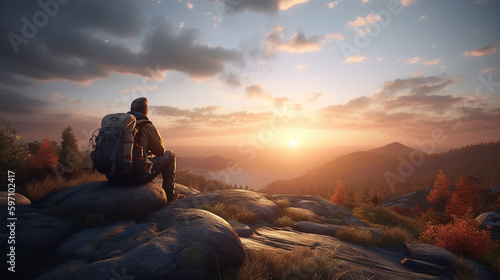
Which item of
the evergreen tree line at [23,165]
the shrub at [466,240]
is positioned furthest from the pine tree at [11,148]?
the shrub at [466,240]

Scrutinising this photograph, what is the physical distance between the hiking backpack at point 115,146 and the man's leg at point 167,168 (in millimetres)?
1147

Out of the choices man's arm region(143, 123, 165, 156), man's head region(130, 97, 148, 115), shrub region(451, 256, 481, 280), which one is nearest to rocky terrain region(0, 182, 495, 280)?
shrub region(451, 256, 481, 280)

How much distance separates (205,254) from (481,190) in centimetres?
5487

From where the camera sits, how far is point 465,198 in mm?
34062

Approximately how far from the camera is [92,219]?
4.82 meters

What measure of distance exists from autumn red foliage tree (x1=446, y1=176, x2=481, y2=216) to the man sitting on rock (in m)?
44.4

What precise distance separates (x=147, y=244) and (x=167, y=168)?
4384mm

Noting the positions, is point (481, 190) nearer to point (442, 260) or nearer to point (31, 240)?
point (442, 260)

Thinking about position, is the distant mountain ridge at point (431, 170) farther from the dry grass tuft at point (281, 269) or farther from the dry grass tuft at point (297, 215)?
the dry grass tuft at point (281, 269)

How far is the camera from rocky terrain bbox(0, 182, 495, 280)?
2.95 m

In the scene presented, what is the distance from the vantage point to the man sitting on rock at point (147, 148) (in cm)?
624

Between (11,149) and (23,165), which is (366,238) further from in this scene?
(11,149)

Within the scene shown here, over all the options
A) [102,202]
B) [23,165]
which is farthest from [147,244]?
[23,165]

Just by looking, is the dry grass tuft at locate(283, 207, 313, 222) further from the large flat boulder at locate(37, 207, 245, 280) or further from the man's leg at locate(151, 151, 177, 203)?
the large flat boulder at locate(37, 207, 245, 280)
